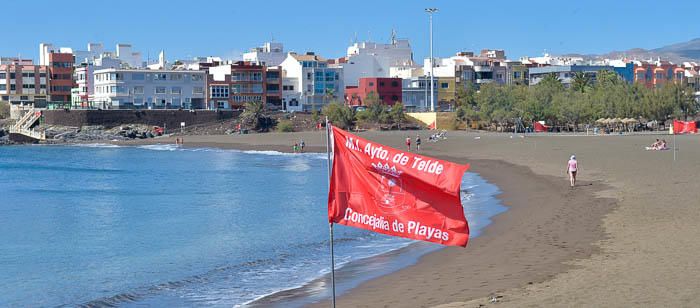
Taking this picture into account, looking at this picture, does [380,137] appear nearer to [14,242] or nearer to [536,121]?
[536,121]

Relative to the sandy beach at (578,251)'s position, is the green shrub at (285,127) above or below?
above

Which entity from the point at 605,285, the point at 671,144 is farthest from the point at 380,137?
the point at 605,285

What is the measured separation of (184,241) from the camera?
27.2m

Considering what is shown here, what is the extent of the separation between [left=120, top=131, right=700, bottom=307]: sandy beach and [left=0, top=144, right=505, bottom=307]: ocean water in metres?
1.21

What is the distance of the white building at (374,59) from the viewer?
4975 inches

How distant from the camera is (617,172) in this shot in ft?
130

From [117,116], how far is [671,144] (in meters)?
Answer: 70.4

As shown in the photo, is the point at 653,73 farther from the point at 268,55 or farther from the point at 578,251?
the point at 578,251

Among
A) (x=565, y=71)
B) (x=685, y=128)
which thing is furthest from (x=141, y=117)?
(x=685, y=128)

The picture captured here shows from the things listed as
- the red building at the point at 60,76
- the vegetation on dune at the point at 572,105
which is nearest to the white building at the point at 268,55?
the red building at the point at 60,76

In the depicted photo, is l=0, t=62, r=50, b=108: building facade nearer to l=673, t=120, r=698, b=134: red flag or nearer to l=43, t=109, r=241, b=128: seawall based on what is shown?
Result: l=43, t=109, r=241, b=128: seawall

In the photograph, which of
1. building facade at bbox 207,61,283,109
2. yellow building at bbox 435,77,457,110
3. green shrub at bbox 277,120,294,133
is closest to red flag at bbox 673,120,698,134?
green shrub at bbox 277,120,294,133

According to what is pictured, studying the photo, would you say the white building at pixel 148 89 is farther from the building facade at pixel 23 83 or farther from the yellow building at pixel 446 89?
the yellow building at pixel 446 89

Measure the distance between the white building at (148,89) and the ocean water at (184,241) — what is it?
60.6m
